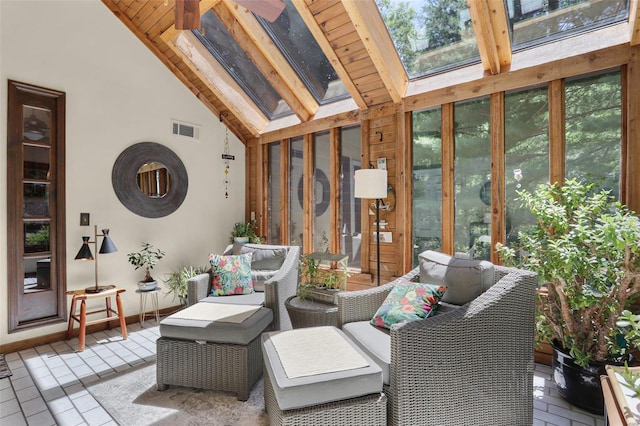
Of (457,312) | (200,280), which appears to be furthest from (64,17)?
(457,312)

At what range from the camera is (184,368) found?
2396 mm

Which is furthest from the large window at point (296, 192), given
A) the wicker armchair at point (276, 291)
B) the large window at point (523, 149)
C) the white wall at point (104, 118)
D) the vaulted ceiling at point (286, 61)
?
the large window at point (523, 149)

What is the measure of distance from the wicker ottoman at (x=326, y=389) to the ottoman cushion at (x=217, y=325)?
1.91ft

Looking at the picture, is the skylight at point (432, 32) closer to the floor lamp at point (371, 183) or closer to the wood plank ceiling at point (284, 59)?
the wood plank ceiling at point (284, 59)

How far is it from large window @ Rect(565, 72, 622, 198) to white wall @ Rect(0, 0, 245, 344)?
13.4 feet

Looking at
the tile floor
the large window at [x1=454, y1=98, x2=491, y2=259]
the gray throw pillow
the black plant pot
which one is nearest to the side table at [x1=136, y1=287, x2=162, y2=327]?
the tile floor

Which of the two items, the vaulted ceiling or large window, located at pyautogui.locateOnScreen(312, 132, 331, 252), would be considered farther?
large window, located at pyautogui.locateOnScreen(312, 132, 331, 252)

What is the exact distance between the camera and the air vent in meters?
4.37

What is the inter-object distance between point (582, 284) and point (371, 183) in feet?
5.60

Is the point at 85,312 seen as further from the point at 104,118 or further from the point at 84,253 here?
the point at 104,118

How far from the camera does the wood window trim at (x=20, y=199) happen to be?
10.3 feet

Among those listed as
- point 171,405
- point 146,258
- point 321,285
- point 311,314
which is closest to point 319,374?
A: point 311,314

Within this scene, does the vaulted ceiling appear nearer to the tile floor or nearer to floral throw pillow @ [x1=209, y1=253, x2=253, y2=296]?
floral throw pillow @ [x1=209, y1=253, x2=253, y2=296]

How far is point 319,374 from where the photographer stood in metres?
1.62
